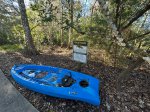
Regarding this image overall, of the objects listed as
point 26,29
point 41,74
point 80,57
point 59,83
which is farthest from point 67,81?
point 26,29

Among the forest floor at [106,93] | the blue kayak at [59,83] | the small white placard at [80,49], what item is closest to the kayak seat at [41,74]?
the blue kayak at [59,83]

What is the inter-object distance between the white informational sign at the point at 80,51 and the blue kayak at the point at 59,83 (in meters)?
0.53

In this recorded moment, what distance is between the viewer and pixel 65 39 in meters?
9.03

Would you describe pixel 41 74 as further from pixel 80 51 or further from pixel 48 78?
pixel 80 51

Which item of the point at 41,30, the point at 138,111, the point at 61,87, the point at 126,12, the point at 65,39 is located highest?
the point at 126,12

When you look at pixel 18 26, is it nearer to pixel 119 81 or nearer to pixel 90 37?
pixel 90 37

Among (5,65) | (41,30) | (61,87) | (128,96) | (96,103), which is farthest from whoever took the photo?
(41,30)

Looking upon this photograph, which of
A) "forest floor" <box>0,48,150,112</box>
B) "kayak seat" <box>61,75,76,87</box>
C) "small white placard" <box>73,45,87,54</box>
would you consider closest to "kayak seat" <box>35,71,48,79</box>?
"forest floor" <box>0,48,150,112</box>

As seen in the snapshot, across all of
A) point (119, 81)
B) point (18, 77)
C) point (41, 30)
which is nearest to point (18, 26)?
point (41, 30)

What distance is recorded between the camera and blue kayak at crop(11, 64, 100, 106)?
3.36 metres

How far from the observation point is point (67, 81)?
385 cm

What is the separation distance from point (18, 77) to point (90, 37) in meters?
2.83

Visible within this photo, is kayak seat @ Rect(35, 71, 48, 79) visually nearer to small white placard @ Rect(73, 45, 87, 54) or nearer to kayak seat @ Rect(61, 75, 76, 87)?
kayak seat @ Rect(61, 75, 76, 87)

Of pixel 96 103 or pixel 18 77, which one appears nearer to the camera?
pixel 96 103
